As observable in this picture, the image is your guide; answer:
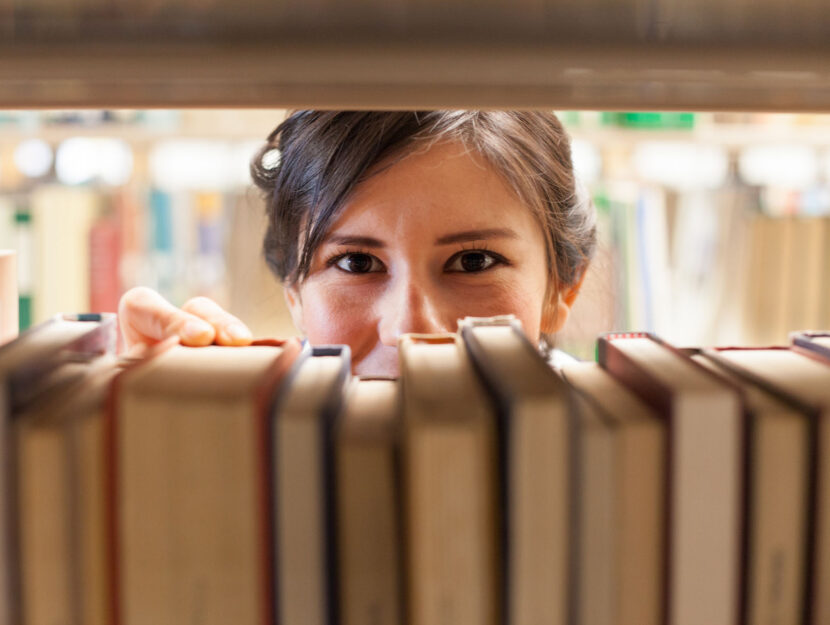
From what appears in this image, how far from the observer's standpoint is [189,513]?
0.36m

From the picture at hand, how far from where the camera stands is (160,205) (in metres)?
2.07

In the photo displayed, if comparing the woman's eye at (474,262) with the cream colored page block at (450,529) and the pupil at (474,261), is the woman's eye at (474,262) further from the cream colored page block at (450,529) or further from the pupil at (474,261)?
the cream colored page block at (450,529)

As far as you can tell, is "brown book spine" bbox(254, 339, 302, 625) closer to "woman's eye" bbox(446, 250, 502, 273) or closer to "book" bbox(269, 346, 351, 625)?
"book" bbox(269, 346, 351, 625)

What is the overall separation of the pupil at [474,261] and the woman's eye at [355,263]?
122 mm

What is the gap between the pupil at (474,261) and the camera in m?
1.07

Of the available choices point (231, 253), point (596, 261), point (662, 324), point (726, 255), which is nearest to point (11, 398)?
point (596, 261)

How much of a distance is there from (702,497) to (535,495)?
76mm

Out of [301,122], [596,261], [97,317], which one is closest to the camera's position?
[97,317]

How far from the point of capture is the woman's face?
3.36 ft

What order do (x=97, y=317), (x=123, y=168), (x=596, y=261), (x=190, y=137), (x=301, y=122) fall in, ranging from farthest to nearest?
(x=123, y=168) → (x=190, y=137) → (x=596, y=261) → (x=301, y=122) → (x=97, y=317)

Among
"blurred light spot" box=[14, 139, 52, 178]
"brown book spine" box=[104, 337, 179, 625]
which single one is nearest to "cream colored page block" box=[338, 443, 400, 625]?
"brown book spine" box=[104, 337, 179, 625]

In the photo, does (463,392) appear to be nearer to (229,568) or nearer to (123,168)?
(229,568)

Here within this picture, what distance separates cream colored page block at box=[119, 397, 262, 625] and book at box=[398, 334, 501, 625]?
0.23 ft

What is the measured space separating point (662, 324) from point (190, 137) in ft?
4.06
